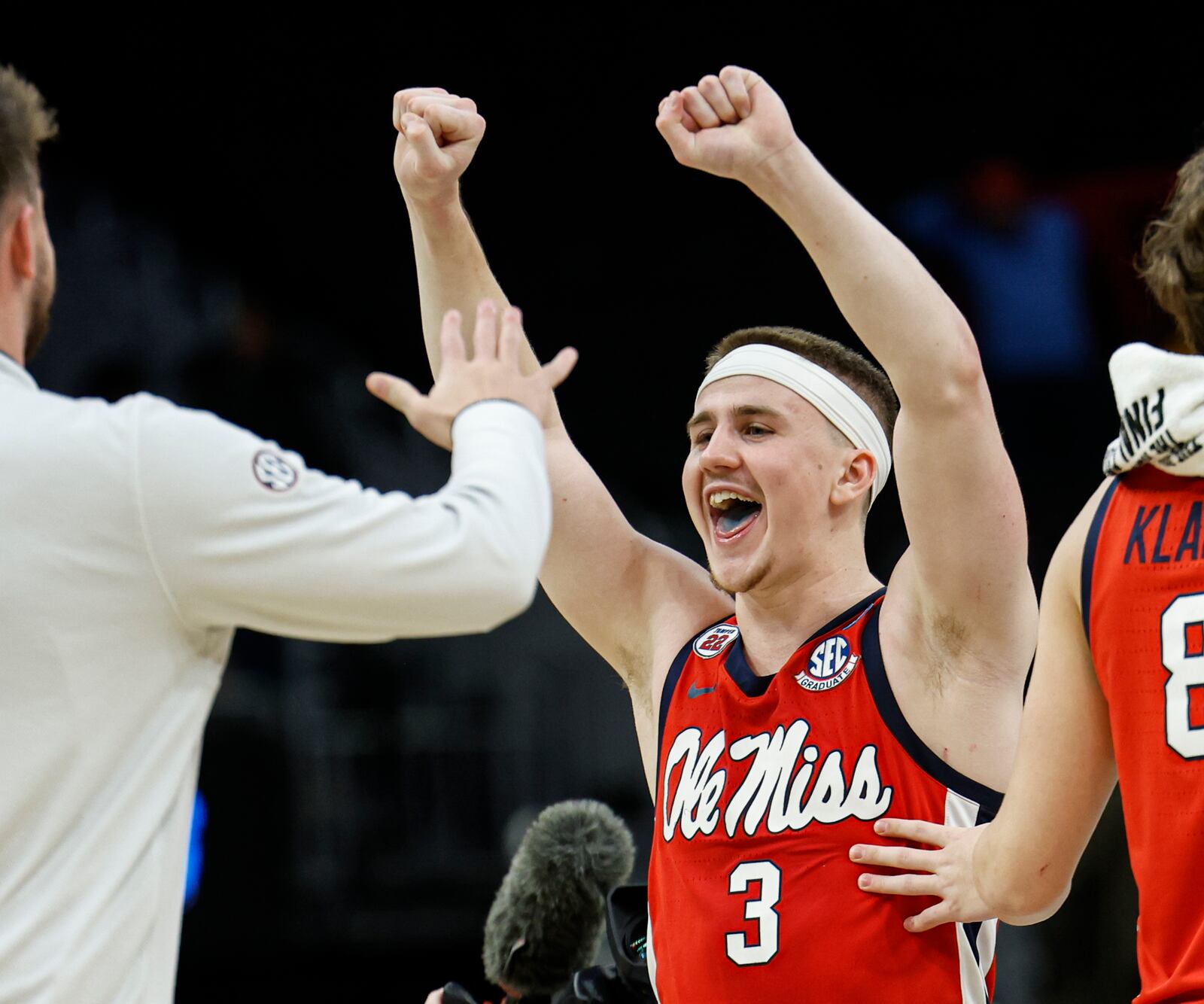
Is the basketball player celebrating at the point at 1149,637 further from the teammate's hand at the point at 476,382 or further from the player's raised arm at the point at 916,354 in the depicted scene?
the teammate's hand at the point at 476,382

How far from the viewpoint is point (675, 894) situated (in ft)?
9.55

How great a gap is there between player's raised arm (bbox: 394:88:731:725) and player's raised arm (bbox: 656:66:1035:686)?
707mm

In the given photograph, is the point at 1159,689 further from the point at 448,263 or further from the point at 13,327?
the point at 448,263

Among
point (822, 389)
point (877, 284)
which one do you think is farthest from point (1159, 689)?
point (822, 389)

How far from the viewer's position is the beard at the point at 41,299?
80.2 inches

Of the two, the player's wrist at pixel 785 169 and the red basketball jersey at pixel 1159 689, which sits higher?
the player's wrist at pixel 785 169

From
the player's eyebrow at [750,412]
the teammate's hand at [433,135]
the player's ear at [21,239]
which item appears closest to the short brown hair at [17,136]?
the player's ear at [21,239]

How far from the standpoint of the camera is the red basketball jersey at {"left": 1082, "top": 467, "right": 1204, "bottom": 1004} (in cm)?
188

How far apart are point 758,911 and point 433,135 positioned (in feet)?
5.24

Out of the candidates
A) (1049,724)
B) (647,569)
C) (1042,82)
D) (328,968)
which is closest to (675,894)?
(647,569)

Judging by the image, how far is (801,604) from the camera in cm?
315

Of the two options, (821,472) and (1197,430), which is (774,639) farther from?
(1197,430)

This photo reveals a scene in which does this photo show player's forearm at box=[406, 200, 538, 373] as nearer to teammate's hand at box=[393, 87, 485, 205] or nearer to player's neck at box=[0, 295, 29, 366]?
teammate's hand at box=[393, 87, 485, 205]

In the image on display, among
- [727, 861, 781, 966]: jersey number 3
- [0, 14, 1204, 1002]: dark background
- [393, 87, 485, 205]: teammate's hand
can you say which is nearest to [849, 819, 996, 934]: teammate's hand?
[727, 861, 781, 966]: jersey number 3
